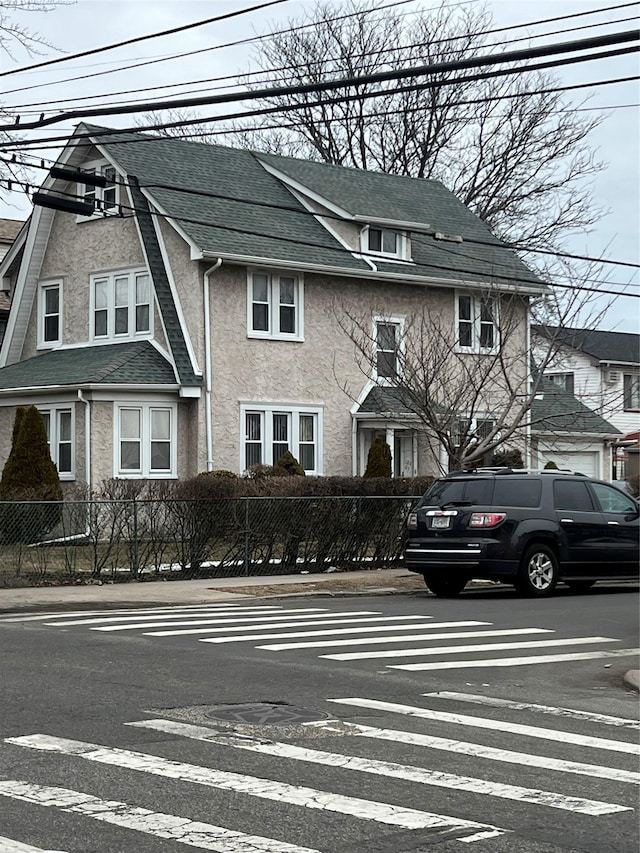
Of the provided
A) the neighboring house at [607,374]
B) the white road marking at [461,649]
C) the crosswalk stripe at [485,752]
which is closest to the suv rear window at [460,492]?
the white road marking at [461,649]

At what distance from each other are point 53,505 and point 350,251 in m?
12.9

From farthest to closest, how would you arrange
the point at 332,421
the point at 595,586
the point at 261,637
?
the point at 332,421
the point at 595,586
the point at 261,637

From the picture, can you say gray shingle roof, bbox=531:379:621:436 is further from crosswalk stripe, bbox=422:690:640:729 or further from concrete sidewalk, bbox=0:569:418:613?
crosswalk stripe, bbox=422:690:640:729

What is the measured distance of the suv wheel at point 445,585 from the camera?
2059 cm

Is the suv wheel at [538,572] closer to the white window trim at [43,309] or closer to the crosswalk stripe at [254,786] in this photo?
the crosswalk stripe at [254,786]

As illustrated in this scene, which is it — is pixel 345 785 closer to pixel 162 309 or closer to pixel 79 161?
pixel 162 309

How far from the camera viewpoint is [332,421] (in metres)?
32.8

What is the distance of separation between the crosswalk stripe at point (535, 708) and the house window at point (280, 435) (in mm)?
20647

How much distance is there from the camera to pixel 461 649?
44.9 feet

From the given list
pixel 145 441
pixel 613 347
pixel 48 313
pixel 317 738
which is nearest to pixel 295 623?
pixel 317 738

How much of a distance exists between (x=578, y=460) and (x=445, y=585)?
20.4 m

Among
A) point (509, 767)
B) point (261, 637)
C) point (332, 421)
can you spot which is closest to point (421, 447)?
point (332, 421)

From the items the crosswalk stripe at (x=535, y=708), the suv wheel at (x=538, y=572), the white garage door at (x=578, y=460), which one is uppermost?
the white garage door at (x=578, y=460)

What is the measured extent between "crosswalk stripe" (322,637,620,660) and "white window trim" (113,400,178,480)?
16.8 m
